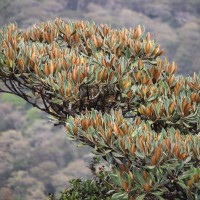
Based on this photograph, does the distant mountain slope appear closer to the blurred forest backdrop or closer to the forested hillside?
the blurred forest backdrop

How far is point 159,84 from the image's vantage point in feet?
18.3

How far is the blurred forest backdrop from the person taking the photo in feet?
115

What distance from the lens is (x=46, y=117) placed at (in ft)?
143

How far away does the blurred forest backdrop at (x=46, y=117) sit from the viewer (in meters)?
35.0

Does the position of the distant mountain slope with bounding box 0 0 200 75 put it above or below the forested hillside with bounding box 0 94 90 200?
above

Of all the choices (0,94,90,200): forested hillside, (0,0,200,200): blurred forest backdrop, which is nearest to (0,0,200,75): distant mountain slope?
(0,0,200,200): blurred forest backdrop

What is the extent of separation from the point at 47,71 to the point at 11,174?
98.6 feet

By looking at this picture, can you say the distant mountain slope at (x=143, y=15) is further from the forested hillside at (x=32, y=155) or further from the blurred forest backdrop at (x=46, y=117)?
the forested hillside at (x=32, y=155)

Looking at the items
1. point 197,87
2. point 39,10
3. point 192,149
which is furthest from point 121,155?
point 39,10

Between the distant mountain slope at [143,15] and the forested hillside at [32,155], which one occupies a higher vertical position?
the distant mountain slope at [143,15]

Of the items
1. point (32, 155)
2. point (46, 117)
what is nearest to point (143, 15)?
point (46, 117)

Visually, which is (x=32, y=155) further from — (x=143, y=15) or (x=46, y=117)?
(x=143, y=15)

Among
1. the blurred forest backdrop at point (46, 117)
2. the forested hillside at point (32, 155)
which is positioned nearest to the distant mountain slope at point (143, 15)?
the blurred forest backdrop at point (46, 117)

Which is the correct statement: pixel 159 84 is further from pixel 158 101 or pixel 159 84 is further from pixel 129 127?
pixel 129 127
